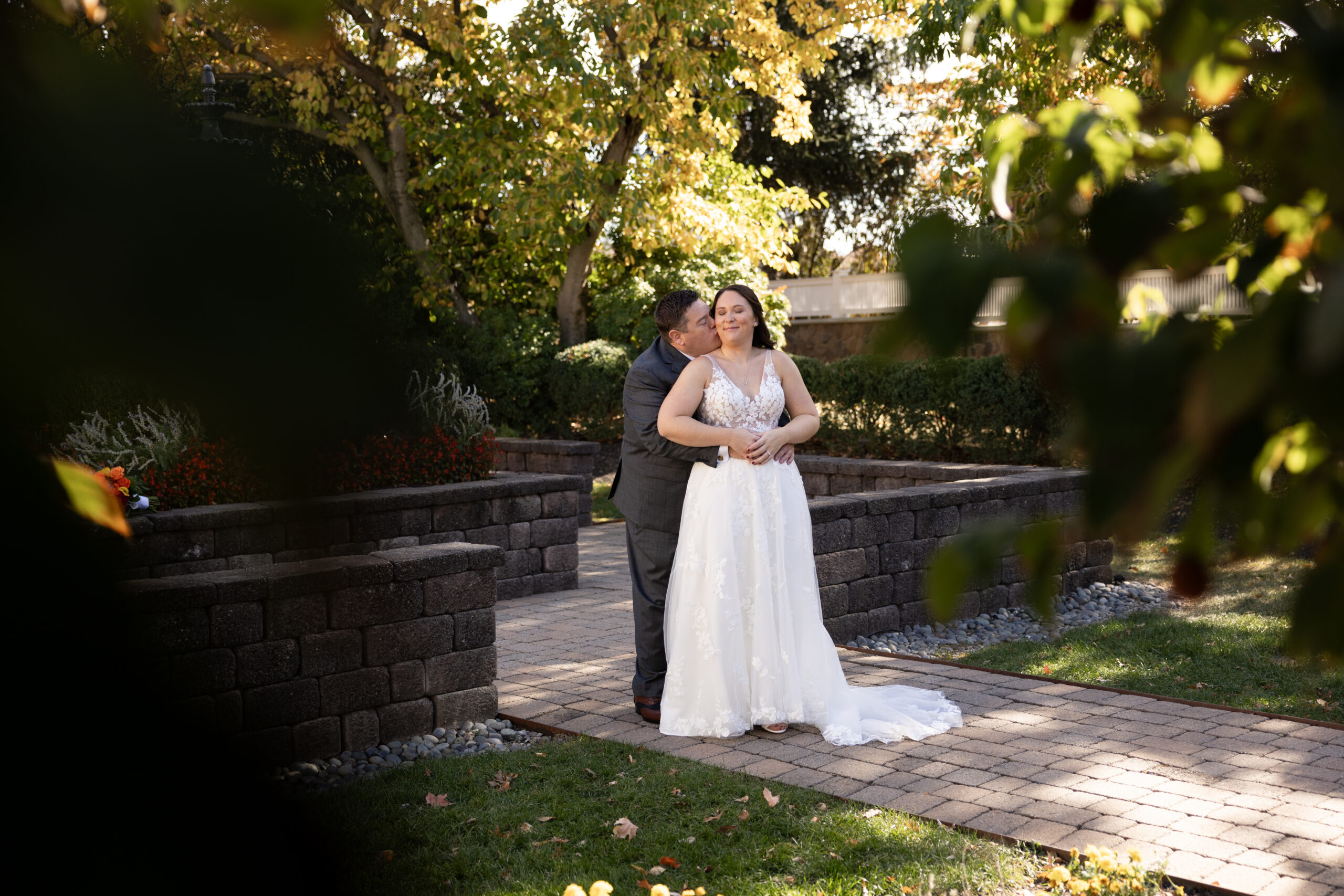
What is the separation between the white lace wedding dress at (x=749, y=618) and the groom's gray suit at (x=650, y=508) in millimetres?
148

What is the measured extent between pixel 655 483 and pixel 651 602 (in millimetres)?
570

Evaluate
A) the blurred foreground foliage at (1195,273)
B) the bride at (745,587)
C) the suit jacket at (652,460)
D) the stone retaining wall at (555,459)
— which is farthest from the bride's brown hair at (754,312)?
the stone retaining wall at (555,459)

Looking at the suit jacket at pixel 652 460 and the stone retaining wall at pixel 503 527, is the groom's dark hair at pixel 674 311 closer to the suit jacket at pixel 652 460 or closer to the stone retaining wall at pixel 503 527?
the suit jacket at pixel 652 460

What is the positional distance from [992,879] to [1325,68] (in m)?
3.51

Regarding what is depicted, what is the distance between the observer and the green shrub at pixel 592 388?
16.3 meters

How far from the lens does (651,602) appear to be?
567 cm

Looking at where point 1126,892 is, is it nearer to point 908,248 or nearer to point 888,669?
point 888,669

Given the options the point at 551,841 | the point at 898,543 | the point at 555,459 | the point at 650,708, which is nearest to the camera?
the point at 551,841

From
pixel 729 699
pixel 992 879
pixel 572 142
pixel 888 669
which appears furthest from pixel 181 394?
pixel 572 142

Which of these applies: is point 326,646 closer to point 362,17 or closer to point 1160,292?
point 362,17

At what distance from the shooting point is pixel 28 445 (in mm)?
475

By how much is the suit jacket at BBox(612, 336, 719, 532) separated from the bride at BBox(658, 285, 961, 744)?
5.1 inches

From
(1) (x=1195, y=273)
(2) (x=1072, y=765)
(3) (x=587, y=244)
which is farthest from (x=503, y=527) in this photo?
(3) (x=587, y=244)

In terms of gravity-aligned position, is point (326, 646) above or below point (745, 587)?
above
